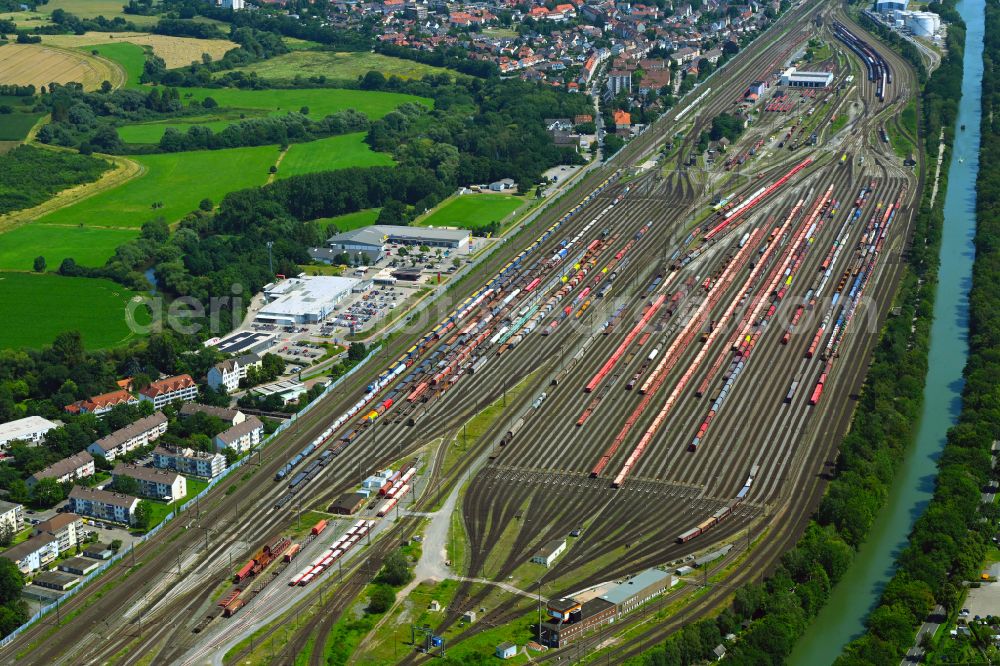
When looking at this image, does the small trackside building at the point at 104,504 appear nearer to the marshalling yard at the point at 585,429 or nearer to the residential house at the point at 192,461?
the marshalling yard at the point at 585,429

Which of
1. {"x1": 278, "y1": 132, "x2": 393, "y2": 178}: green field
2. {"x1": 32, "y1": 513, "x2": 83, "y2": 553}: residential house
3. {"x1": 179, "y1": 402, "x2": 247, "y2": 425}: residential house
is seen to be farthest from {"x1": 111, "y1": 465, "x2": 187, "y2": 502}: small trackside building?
{"x1": 278, "y1": 132, "x2": 393, "y2": 178}: green field

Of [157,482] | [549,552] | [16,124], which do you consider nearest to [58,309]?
[157,482]

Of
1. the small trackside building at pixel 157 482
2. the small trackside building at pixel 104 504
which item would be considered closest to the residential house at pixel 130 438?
the small trackside building at pixel 157 482

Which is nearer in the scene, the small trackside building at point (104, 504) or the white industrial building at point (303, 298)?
the small trackside building at point (104, 504)

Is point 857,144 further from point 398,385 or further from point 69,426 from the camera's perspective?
point 69,426

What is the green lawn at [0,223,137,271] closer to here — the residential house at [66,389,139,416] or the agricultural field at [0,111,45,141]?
the residential house at [66,389,139,416]
